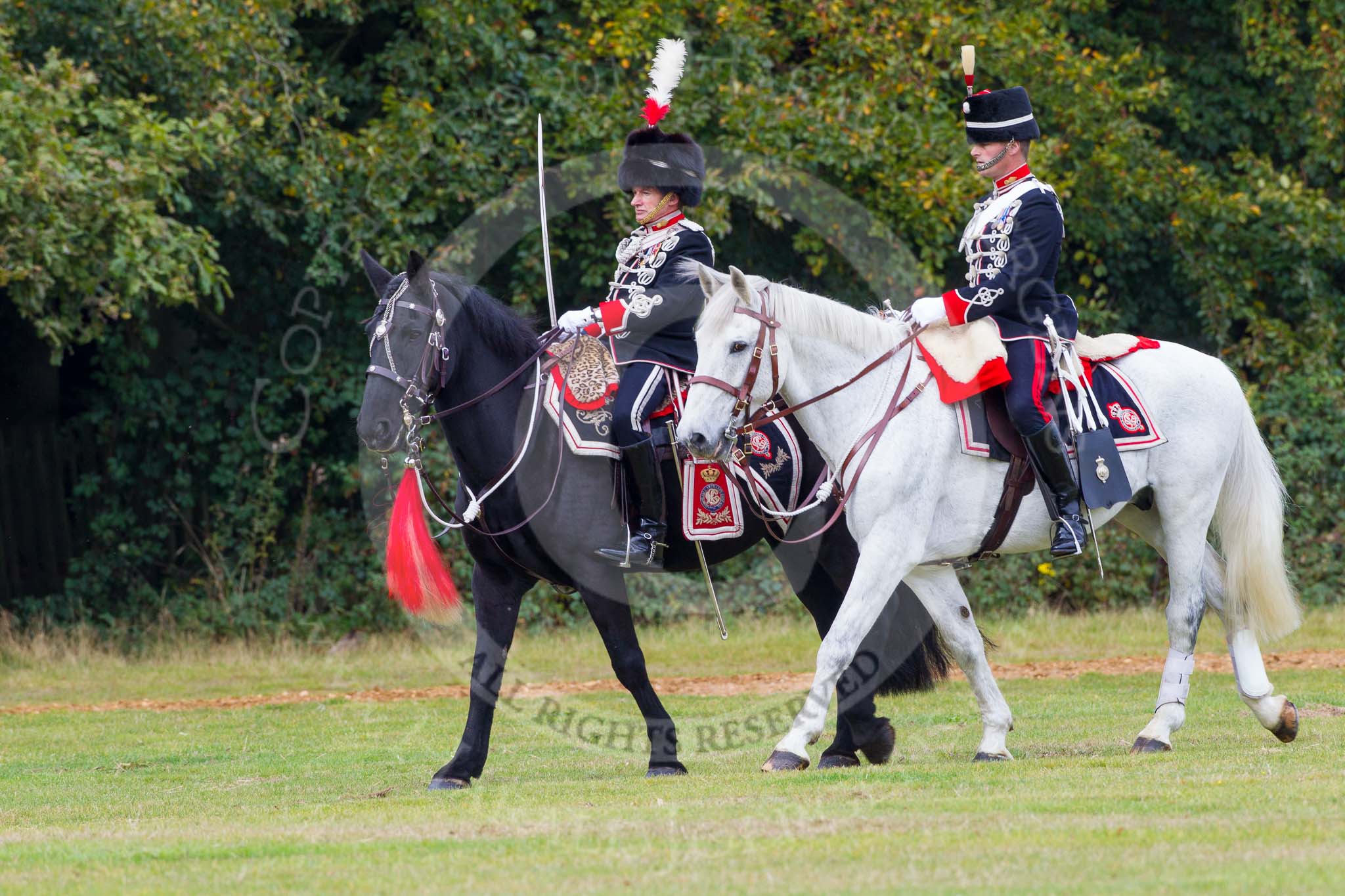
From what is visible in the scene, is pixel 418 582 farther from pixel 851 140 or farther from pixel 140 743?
pixel 851 140

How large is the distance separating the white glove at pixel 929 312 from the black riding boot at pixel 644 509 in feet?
4.37

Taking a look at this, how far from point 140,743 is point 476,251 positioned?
6.63 metres

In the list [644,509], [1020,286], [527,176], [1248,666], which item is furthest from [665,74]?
[527,176]

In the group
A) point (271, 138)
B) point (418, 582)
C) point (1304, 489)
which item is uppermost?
point (271, 138)

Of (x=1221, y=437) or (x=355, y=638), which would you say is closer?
(x=1221, y=437)

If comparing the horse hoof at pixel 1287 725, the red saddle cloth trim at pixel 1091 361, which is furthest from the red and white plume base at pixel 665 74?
the horse hoof at pixel 1287 725

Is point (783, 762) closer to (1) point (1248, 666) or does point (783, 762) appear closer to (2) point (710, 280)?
(2) point (710, 280)

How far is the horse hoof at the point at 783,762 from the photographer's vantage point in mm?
6805

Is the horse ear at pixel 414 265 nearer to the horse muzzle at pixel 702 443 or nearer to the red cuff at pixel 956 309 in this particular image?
the horse muzzle at pixel 702 443

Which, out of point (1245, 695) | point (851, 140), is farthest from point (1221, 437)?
point (851, 140)

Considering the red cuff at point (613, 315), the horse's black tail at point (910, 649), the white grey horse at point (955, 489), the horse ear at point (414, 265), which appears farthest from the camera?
the horse's black tail at point (910, 649)

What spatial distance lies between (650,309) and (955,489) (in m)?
1.59

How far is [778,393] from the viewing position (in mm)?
6977

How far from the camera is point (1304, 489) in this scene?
611 inches
